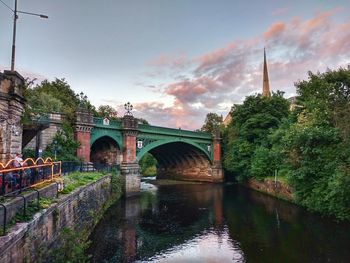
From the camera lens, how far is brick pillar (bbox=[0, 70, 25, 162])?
36.0 ft

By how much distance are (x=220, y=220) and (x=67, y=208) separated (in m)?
13.2

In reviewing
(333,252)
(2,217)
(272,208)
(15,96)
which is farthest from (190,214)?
(2,217)

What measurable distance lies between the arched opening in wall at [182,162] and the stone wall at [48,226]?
33.2 metres

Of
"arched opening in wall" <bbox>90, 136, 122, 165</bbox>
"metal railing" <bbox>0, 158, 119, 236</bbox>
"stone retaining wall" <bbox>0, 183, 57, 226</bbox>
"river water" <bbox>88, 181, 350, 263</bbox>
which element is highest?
"arched opening in wall" <bbox>90, 136, 122, 165</bbox>

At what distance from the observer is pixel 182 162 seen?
198 ft

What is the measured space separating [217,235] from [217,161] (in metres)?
36.3

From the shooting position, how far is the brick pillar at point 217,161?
176ft

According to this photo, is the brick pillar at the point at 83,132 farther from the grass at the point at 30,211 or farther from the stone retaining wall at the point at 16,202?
the grass at the point at 30,211

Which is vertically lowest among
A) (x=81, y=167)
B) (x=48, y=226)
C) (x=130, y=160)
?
(x=48, y=226)

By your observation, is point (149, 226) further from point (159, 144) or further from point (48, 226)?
point (159, 144)

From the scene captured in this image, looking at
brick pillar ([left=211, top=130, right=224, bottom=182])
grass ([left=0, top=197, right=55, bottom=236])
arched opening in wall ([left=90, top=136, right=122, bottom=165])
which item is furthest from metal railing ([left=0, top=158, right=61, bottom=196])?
brick pillar ([left=211, top=130, right=224, bottom=182])

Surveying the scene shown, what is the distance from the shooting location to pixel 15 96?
11391 millimetres

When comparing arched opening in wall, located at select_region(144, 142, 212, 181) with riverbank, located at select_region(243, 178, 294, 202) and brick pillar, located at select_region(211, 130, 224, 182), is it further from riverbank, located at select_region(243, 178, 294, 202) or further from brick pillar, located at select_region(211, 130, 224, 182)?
riverbank, located at select_region(243, 178, 294, 202)

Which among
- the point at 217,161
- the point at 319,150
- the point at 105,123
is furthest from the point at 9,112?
the point at 217,161
